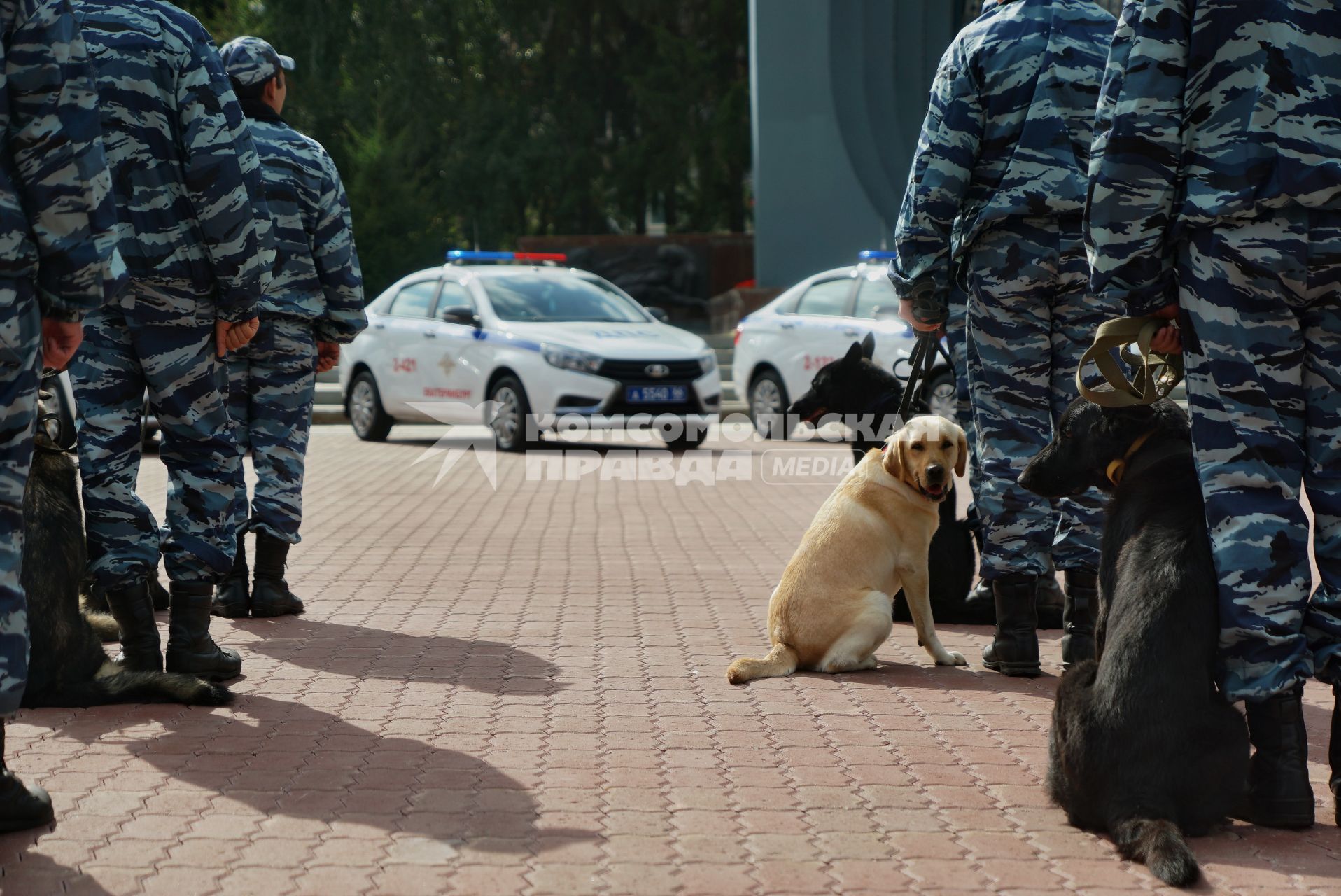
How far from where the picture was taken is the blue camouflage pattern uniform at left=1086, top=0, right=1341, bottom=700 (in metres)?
3.46

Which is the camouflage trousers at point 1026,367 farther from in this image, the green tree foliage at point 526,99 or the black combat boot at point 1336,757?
the green tree foliage at point 526,99

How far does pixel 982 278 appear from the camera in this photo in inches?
205

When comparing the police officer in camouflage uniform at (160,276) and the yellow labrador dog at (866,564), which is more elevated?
the police officer in camouflage uniform at (160,276)

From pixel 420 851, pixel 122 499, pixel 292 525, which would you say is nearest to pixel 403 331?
pixel 292 525

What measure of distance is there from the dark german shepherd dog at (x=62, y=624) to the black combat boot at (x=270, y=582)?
172 centimetres

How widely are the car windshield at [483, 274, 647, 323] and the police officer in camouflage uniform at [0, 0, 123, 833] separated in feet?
38.2

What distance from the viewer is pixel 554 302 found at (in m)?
15.6

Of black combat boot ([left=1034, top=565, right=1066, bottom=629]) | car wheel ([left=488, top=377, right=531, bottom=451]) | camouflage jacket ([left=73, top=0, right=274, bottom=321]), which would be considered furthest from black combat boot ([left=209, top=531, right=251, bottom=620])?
car wheel ([left=488, top=377, right=531, bottom=451])

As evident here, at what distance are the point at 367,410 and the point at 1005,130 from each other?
40.8 feet

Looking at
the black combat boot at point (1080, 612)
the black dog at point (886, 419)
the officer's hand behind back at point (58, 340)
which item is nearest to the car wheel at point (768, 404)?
the black dog at point (886, 419)

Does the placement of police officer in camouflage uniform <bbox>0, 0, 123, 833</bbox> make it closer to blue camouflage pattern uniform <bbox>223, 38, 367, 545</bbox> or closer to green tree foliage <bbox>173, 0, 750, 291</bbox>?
blue camouflage pattern uniform <bbox>223, 38, 367, 545</bbox>

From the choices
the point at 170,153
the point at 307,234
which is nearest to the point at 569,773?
the point at 170,153

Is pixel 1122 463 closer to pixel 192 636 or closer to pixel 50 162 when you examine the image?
pixel 50 162

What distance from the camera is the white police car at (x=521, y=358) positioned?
1436 cm
